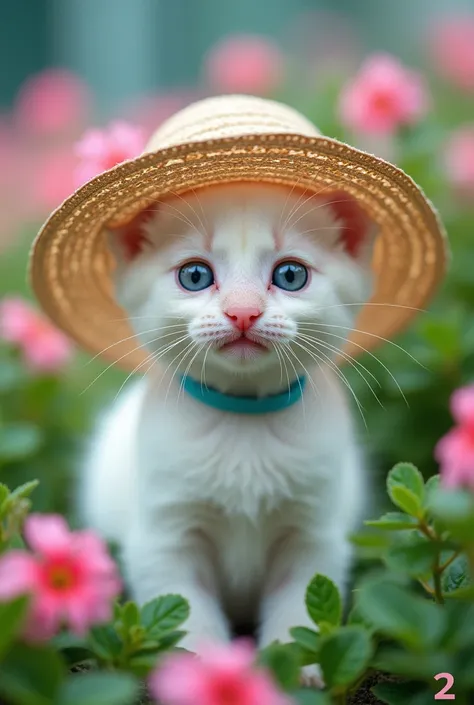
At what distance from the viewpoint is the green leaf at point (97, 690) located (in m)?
0.78

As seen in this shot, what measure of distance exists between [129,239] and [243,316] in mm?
282

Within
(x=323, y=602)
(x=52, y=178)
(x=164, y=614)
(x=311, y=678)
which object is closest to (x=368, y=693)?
(x=311, y=678)

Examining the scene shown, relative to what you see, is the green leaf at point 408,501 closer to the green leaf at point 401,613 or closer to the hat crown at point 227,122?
the green leaf at point 401,613

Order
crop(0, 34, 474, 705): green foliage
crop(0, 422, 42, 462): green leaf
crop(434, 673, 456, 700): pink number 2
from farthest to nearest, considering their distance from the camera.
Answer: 1. crop(0, 422, 42, 462): green leaf
2. crop(434, 673, 456, 700): pink number 2
3. crop(0, 34, 474, 705): green foliage

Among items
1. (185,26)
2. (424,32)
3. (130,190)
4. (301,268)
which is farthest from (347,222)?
(185,26)

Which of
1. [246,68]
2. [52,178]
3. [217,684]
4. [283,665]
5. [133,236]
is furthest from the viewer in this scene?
[246,68]

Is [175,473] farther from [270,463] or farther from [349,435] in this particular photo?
[349,435]

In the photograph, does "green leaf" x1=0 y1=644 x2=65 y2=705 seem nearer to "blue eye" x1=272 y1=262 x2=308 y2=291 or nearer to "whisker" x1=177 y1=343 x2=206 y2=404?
"whisker" x1=177 y1=343 x2=206 y2=404

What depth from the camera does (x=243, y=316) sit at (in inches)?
43.6

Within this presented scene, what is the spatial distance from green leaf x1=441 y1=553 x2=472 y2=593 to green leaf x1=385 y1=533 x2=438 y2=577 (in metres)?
0.12

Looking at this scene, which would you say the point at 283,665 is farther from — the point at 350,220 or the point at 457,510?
the point at 350,220

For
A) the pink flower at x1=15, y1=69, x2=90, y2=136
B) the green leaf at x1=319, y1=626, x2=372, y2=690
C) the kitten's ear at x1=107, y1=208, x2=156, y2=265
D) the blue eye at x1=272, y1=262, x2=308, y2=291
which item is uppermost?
the pink flower at x1=15, y1=69, x2=90, y2=136

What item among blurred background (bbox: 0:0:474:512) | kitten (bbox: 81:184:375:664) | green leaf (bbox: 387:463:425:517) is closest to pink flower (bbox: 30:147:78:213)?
blurred background (bbox: 0:0:474:512)

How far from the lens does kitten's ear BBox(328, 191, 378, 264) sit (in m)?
1.29
